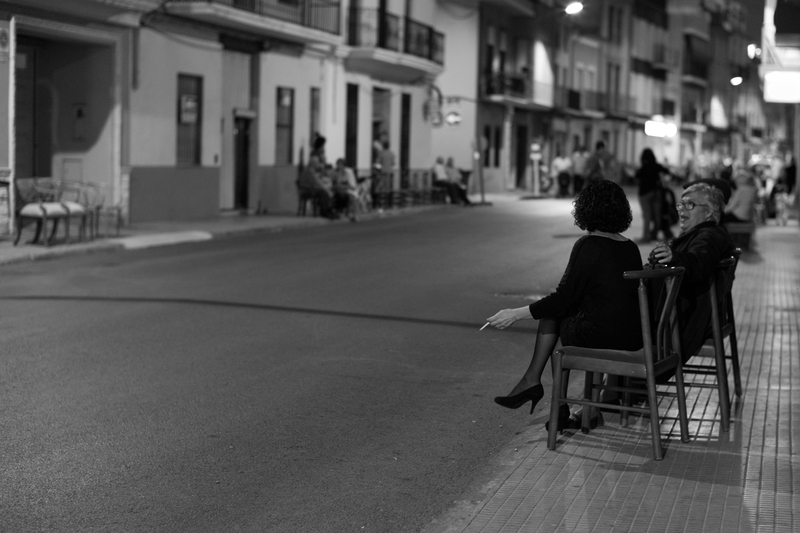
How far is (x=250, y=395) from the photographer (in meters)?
7.59

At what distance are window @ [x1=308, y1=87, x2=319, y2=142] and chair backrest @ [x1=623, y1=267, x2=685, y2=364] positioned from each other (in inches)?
983

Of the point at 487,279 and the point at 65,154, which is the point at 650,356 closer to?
the point at 487,279

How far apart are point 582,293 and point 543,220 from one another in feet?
73.4

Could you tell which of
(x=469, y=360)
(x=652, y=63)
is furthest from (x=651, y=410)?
(x=652, y=63)

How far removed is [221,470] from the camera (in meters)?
5.83

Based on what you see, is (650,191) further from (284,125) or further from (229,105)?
(284,125)

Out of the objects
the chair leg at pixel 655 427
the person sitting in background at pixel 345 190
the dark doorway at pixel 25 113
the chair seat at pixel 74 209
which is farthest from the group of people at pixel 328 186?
the chair leg at pixel 655 427

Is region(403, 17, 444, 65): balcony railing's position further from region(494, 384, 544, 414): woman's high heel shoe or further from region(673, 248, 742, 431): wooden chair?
region(494, 384, 544, 414): woman's high heel shoe

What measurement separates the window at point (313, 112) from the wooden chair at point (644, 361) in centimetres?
2532

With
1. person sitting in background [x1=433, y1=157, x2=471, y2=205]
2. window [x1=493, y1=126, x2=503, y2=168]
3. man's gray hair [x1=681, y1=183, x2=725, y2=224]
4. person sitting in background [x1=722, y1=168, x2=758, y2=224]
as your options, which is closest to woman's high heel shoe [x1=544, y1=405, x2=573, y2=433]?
man's gray hair [x1=681, y1=183, x2=725, y2=224]

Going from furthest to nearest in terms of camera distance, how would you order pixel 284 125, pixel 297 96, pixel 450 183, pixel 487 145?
pixel 487 145 < pixel 450 183 < pixel 297 96 < pixel 284 125

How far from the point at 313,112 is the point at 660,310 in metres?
25.5

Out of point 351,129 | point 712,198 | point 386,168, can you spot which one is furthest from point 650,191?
point 712,198

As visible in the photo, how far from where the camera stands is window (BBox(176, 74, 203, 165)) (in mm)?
24797
